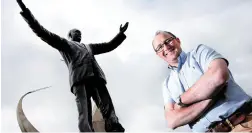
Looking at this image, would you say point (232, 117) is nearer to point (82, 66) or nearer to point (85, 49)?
point (82, 66)

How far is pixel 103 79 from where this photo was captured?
17.2 feet

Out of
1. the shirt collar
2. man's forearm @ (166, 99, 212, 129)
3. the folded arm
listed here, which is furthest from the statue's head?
the folded arm

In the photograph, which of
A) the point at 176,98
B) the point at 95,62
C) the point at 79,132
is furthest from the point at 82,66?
the point at 176,98

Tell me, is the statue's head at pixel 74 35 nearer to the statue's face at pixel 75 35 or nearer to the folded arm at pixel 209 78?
the statue's face at pixel 75 35

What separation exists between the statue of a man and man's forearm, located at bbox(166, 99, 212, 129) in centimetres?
168

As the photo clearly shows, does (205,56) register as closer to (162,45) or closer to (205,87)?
(205,87)

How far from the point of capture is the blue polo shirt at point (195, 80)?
9.55 feet

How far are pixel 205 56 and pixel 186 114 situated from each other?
54cm

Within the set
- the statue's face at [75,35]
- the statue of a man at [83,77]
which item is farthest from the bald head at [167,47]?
the statue's face at [75,35]

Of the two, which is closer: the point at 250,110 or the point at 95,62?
the point at 250,110

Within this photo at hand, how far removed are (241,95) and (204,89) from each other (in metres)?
0.33

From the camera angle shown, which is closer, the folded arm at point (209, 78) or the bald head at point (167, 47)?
the folded arm at point (209, 78)

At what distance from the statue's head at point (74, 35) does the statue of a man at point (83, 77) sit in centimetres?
20

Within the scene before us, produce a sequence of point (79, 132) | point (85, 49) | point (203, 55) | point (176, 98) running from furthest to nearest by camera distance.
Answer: point (85, 49)
point (79, 132)
point (176, 98)
point (203, 55)
